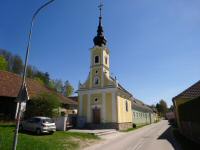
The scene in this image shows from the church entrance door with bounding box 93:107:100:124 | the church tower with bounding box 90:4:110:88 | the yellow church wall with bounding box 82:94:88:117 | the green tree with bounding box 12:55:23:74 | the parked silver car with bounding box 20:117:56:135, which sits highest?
the green tree with bounding box 12:55:23:74

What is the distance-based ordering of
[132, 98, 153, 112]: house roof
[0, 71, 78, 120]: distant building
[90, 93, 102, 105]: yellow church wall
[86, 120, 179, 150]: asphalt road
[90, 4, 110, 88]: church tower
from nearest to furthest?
1. [86, 120, 179, 150]: asphalt road
2. [0, 71, 78, 120]: distant building
3. [90, 93, 102, 105]: yellow church wall
4. [90, 4, 110, 88]: church tower
5. [132, 98, 153, 112]: house roof

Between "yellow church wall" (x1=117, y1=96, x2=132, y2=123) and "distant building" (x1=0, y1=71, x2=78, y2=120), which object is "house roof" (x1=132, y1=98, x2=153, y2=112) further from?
"distant building" (x1=0, y1=71, x2=78, y2=120)

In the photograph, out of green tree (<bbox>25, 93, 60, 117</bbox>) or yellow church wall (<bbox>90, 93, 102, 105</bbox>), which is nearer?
green tree (<bbox>25, 93, 60, 117</bbox>)

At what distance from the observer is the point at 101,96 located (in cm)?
3381

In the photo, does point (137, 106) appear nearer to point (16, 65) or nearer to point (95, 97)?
point (95, 97)

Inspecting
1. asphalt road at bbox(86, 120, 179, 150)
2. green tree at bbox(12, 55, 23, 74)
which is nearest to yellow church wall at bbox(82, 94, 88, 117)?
asphalt road at bbox(86, 120, 179, 150)

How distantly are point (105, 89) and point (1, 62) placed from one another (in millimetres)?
30512

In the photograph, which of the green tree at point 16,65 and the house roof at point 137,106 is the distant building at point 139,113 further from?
the green tree at point 16,65

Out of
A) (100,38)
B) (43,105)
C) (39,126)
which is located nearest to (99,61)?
(100,38)

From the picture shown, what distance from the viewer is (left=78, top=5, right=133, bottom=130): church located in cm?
3247

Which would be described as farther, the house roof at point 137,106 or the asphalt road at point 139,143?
the house roof at point 137,106

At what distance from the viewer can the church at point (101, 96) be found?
107ft

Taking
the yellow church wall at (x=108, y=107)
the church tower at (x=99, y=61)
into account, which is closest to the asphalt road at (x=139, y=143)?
the yellow church wall at (x=108, y=107)

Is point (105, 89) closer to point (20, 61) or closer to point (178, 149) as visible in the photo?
point (178, 149)
